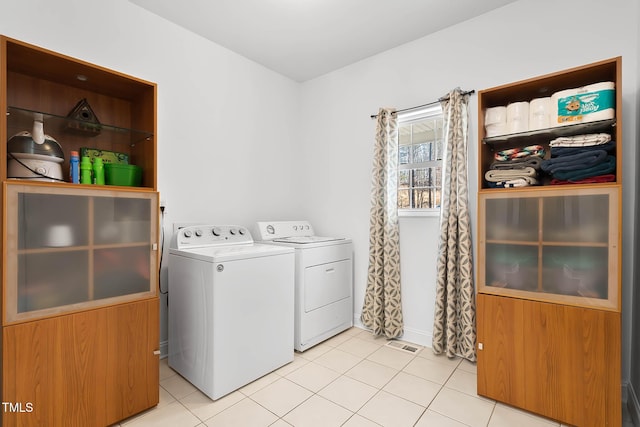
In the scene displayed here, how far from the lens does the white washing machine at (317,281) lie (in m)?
2.58

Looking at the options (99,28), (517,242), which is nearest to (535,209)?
(517,242)

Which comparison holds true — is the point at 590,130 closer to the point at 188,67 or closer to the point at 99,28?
the point at 188,67

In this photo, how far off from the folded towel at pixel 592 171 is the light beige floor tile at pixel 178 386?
2704 millimetres

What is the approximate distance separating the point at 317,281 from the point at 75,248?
1756mm

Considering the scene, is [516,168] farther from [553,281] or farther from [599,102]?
[553,281]

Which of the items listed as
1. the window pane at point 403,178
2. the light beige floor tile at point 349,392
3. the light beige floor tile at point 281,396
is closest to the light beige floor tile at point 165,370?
the light beige floor tile at point 281,396

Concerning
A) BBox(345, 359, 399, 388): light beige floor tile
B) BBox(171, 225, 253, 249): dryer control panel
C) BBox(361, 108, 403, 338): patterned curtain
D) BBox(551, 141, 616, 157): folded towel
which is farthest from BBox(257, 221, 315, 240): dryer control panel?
BBox(551, 141, 616, 157): folded towel

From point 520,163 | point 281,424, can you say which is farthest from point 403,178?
point 281,424

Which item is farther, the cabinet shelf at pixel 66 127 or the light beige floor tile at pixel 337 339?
the light beige floor tile at pixel 337 339

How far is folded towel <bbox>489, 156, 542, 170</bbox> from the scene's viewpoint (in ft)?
6.15

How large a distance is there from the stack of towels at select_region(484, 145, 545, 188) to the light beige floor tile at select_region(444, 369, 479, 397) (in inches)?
54.1

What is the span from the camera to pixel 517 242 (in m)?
1.89

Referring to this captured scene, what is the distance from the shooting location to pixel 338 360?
8.06 ft

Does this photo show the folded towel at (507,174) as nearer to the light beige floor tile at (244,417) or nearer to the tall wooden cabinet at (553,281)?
the tall wooden cabinet at (553,281)
